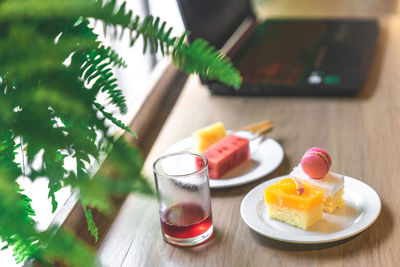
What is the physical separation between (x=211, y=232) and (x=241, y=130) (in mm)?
414

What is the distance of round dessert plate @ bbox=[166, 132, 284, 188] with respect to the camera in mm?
1058

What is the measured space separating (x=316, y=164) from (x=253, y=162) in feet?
0.75

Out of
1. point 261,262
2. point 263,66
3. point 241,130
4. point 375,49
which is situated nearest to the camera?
point 261,262

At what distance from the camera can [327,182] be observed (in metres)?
0.93

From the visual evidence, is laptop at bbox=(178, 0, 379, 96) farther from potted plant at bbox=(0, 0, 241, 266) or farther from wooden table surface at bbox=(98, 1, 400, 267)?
potted plant at bbox=(0, 0, 241, 266)

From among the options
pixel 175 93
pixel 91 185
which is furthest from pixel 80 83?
pixel 175 93

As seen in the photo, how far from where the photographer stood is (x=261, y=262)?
2.79ft

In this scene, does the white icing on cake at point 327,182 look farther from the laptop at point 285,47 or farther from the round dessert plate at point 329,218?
the laptop at point 285,47

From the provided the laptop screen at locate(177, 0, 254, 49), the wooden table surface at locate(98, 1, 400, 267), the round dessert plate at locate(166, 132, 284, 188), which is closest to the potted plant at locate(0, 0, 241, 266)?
the wooden table surface at locate(98, 1, 400, 267)

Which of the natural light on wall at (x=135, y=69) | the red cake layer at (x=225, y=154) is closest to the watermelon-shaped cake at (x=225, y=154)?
the red cake layer at (x=225, y=154)

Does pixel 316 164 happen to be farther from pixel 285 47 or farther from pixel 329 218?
pixel 285 47

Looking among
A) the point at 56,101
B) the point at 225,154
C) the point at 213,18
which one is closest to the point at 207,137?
the point at 225,154

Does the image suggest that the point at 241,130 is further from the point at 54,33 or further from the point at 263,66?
the point at 54,33

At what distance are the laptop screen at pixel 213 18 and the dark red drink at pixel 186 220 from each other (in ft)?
2.15
